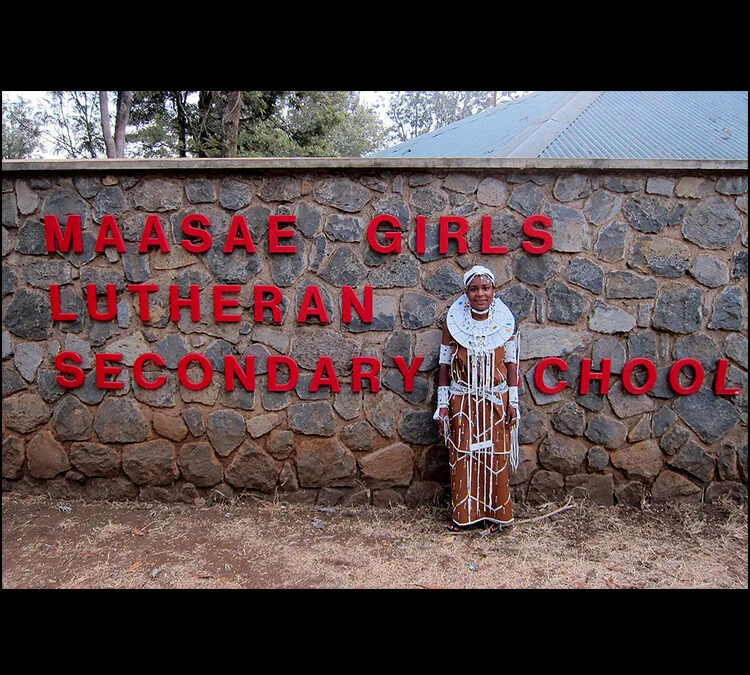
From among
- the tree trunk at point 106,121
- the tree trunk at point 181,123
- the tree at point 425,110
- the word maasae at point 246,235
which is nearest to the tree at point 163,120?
the tree trunk at point 181,123

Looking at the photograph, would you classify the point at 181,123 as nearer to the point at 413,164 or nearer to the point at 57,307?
the point at 57,307

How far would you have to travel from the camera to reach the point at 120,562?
303 cm

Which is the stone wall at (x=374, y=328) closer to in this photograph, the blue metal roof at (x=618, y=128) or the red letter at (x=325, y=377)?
the red letter at (x=325, y=377)

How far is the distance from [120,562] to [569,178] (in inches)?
141

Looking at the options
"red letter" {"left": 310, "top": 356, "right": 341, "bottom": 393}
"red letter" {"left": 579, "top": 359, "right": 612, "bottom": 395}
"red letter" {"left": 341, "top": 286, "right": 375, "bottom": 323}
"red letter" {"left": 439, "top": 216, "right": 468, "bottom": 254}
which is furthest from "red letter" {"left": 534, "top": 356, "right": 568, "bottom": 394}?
"red letter" {"left": 310, "top": 356, "right": 341, "bottom": 393}

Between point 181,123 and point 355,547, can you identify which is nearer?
point 355,547

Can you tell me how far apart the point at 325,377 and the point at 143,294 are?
1.33m

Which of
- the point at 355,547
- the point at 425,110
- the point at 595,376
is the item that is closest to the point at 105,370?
the point at 355,547

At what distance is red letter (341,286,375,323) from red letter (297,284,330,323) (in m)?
0.14

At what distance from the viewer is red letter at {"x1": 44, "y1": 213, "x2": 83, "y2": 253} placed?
11.6 feet

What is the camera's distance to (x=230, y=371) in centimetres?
355

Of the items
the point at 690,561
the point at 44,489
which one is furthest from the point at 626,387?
the point at 44,489

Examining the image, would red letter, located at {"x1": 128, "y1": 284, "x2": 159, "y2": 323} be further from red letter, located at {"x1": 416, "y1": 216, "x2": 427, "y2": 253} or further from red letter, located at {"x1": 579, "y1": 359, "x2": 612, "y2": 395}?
red letter, located at {"x1": 579, "y1": 359, "x2": 612, "y2": 395}

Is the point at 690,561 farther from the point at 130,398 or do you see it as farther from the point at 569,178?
the point at 130,398
